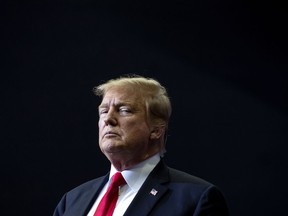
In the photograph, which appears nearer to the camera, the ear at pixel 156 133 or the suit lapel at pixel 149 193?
the suit lapel at pixel 149 193

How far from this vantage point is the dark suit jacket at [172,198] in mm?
2111

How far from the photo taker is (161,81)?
369 centimetres

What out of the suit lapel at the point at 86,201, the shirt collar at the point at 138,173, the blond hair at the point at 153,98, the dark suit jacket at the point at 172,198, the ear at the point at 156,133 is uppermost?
the blond hair at the point at 153,98

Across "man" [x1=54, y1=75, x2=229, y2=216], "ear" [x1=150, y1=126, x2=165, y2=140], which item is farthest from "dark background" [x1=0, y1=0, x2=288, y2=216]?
"ear" [x1=150, y1=126, x2=165, y2=140]

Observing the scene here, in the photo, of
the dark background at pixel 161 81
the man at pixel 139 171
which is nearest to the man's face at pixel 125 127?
the man at pixel 139 171

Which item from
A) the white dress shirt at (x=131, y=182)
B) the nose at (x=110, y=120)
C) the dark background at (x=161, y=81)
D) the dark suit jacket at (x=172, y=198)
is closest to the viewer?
the dark suit jacket at (x=172, y=198)

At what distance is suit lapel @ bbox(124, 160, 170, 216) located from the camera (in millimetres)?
2135

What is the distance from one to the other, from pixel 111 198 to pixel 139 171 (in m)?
0.17

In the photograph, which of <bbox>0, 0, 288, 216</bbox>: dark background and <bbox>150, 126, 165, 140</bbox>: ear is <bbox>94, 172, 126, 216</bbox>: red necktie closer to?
<bbox>150, 126, 165, 140</bbox>: ear

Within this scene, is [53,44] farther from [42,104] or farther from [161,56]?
[161,56]

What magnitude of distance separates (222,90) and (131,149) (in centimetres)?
149

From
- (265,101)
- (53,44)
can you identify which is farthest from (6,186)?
(265,101)

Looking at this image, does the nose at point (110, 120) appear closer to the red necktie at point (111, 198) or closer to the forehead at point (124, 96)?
the forehead at point (124, 96)

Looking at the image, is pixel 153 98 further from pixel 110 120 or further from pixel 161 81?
pixel 161 81
